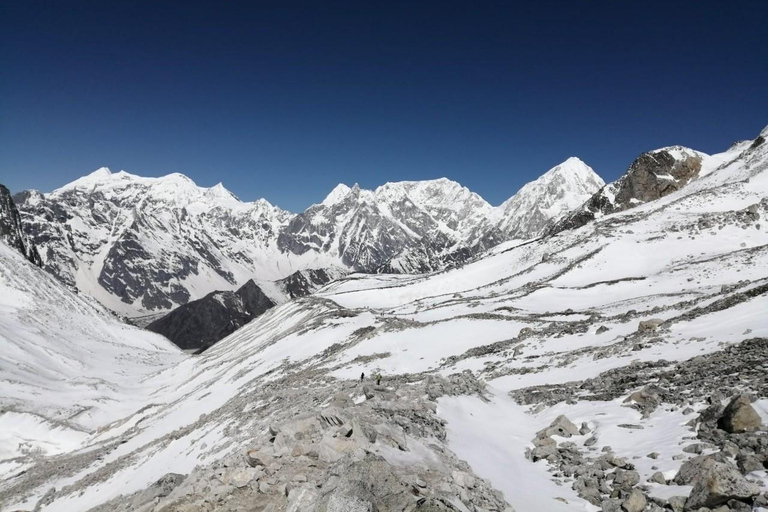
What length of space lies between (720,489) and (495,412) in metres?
10.3

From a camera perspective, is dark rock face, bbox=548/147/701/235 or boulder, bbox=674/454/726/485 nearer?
boulder, bbox=674/454/726/485

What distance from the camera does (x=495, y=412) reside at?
1738 cm

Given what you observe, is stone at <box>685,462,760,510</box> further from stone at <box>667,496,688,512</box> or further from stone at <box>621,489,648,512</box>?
stone at <box>621,489,648,512</box>

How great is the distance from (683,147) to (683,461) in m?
130

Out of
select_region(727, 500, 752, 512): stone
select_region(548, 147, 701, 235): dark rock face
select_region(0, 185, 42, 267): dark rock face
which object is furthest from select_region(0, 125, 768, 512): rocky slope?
select_region(0, 185, 42, 267): dark rock face

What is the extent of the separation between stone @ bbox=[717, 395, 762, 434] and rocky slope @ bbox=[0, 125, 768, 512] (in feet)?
0.12

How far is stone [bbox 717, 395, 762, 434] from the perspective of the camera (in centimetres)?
1000

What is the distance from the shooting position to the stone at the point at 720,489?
7430 mm

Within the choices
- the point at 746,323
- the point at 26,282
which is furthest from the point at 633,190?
the point at 26,282

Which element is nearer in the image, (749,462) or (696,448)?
(749,462)

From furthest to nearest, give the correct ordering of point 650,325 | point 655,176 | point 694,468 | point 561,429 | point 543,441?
point 655,176 < point 650,325 < point 561,429 < point 543,441 < point 694,468

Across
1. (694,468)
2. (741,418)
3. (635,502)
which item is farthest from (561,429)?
(635,502)

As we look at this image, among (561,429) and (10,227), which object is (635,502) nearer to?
(561,429)

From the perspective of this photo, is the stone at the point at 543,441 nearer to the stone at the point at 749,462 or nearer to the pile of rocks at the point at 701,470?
the pile of rocks at the point at 701,470
